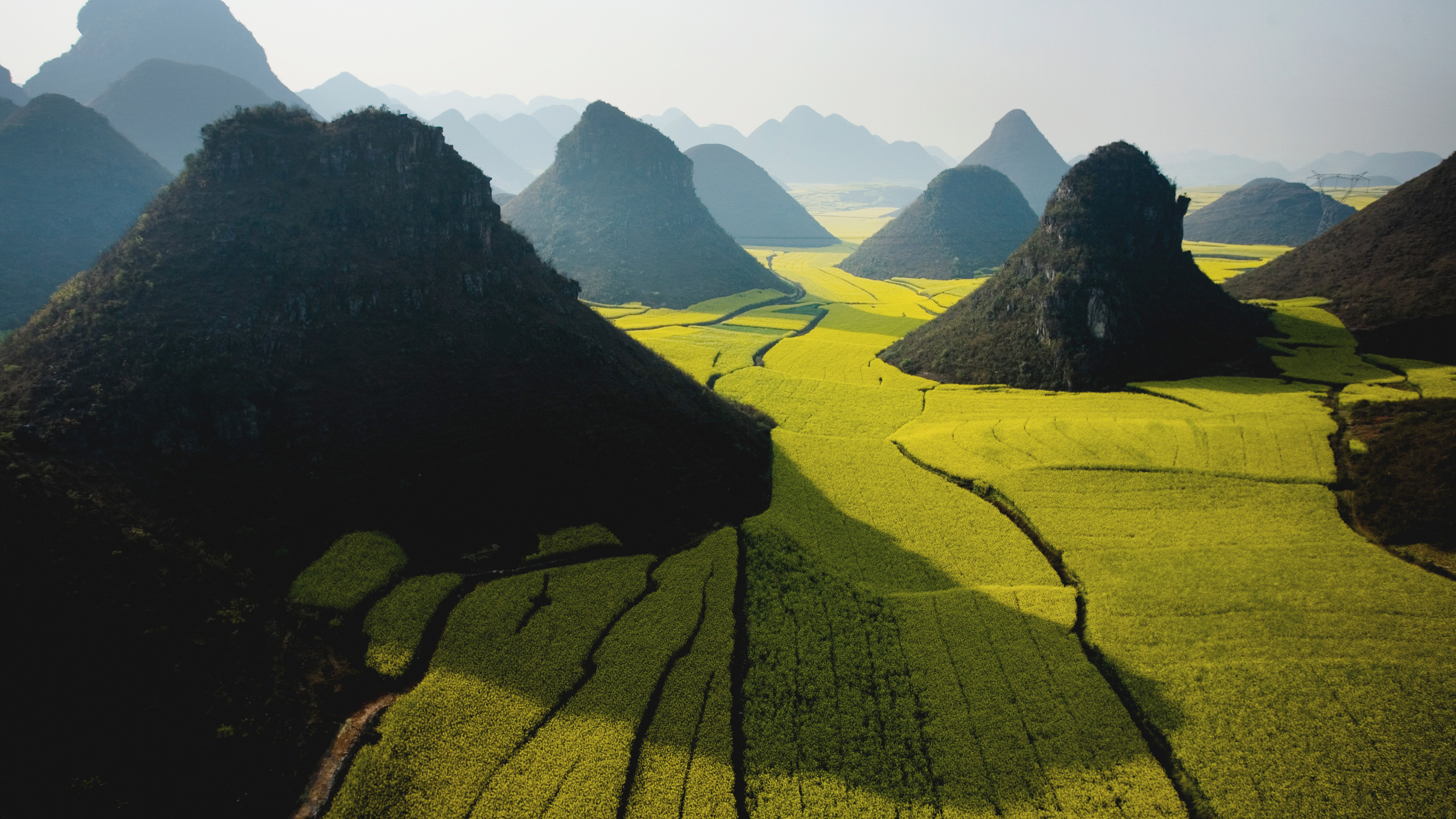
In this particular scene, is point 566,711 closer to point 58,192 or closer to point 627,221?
point 627,221

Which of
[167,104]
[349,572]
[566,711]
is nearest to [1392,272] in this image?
[566,711]

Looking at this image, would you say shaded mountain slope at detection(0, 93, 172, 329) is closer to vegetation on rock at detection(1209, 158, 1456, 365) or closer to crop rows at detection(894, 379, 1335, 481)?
crop rows at detection(894, 379, 1335, 481)

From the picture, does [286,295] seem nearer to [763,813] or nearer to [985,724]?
[763,813]

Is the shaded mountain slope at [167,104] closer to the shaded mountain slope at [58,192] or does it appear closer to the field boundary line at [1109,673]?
the shaded mountain slope at [58,192]

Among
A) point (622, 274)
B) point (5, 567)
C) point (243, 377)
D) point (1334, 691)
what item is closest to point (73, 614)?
point (5, 567)

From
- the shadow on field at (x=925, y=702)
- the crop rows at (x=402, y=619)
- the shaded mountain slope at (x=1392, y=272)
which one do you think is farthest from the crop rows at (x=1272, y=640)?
the shaded mountain slope at (x=1392, y=272)

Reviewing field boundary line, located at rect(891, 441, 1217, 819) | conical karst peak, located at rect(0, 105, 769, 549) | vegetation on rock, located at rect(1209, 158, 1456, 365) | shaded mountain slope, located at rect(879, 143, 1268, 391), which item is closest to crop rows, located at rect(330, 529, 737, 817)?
conical karst peak, located at rect(0, 105, 769, 549)
